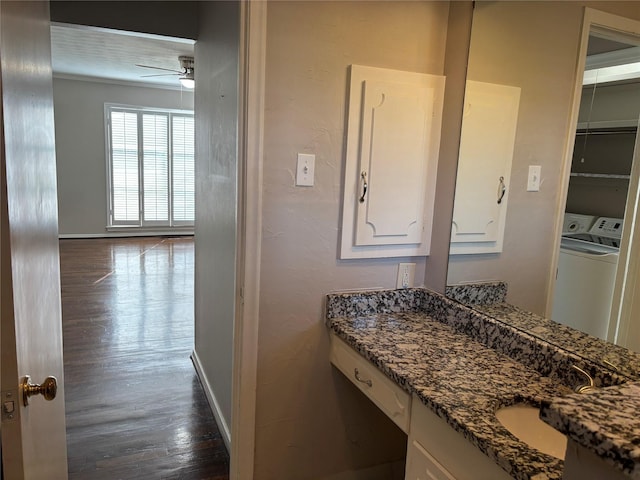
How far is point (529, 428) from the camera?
1.22m

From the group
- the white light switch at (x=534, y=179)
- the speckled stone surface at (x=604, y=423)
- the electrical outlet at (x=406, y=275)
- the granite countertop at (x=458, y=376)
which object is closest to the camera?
the speckled stone surface at (x=604, y=423)

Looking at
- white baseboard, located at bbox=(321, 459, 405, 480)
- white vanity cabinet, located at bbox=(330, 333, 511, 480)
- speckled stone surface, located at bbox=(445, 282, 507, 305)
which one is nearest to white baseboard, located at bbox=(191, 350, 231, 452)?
white baseboard, located at bbox=(321, 459, 405, 480)

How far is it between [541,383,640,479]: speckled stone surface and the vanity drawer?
662mm

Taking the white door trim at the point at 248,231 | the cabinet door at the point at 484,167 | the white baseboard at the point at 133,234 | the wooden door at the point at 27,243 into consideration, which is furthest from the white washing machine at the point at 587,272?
the white baseboard at the point at 133,234

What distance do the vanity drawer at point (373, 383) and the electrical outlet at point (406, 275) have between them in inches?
15.0

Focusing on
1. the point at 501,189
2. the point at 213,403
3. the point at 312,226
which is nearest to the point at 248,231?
the point at 312,226

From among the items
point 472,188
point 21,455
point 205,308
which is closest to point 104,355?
point 205,308

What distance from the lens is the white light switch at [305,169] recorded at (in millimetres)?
1643

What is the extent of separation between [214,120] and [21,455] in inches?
73.2

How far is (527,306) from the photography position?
153 centimetres

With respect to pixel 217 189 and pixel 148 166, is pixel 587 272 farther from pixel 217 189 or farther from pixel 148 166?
pixel 148 166

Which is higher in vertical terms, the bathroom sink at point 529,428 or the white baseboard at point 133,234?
the bathroom sink at point 529,428

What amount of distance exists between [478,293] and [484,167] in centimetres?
49

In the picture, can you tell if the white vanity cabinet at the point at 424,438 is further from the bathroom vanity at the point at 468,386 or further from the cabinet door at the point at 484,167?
the cabinet door at the point at 484,167
